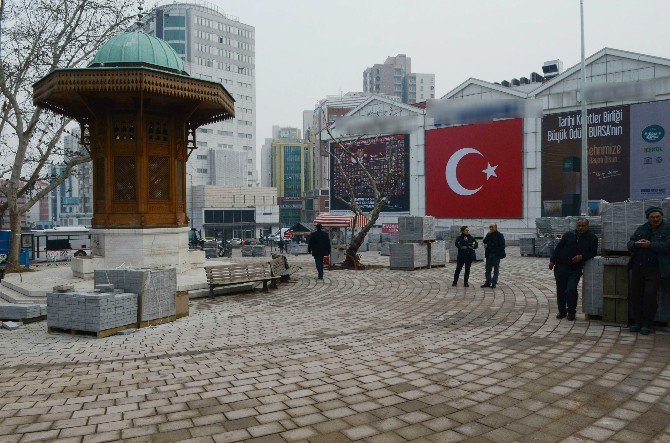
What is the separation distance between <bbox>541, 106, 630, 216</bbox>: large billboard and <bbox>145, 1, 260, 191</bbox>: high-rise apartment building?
7052cm

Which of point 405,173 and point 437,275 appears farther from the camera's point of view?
point 405,173

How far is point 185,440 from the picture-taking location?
376 cm

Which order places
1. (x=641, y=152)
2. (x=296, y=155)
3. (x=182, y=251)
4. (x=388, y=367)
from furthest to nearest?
(x=296, y=155)
(x=641, y=152)
(x=182, y=251)
(x=388, y=367)

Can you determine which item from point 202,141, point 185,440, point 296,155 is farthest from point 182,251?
point 296,155

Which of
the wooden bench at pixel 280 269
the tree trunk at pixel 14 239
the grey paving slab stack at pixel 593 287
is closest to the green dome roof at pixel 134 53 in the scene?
the wooden bench at pixel 280 269

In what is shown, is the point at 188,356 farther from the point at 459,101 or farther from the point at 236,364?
the point at 459,101

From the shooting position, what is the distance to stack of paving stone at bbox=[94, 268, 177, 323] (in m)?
8.09

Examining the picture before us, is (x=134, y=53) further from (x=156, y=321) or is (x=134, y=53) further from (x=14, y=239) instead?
(x=14, y=239)

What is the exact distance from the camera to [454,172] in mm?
43875

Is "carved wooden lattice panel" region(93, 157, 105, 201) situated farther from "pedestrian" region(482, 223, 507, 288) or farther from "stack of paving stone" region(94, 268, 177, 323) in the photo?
"pedestrian" region(482, 223, 507, 288)

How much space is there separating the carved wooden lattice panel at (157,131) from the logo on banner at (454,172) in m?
33.3

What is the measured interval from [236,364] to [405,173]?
4314 cm

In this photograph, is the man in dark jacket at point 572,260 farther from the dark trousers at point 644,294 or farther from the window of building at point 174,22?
the window of building at point 174,22

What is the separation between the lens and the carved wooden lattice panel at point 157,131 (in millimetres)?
13102
